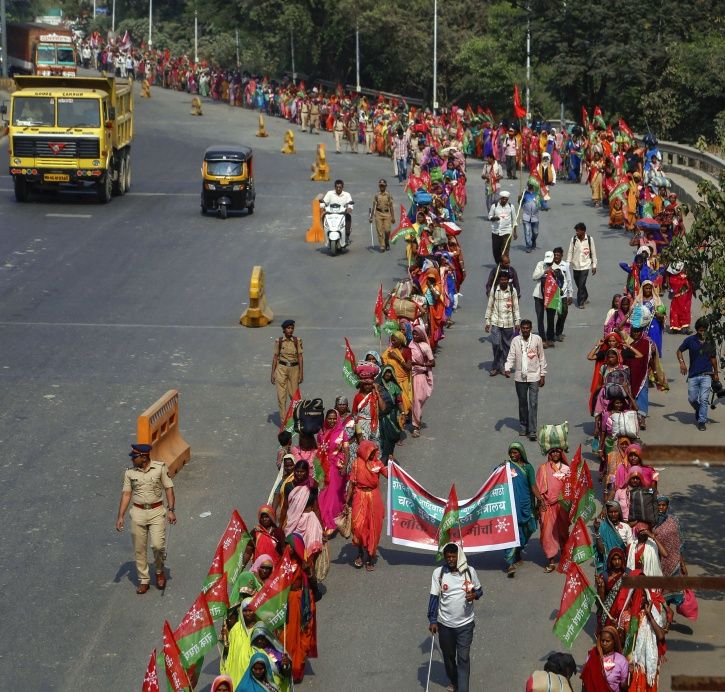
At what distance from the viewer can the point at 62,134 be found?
1391 inches

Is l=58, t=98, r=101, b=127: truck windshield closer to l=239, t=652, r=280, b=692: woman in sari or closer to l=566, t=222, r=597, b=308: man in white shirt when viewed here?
l=566, t=222, r=597, b=308: man in white shirt

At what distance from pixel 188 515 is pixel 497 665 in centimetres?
472

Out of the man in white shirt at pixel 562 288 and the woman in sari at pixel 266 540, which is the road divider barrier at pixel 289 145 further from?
the woman in sari at pixel 266 540

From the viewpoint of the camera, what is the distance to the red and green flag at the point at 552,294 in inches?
866

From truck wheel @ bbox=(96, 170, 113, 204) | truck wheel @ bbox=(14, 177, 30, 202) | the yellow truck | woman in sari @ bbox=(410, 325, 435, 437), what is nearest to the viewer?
woman in sari @ bbox=(410, 325, 435, 437)

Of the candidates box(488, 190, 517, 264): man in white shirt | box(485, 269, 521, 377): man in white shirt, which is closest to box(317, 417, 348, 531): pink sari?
box(485, 269, 521, 377): man in white shirt

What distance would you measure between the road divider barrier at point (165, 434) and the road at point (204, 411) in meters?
0.23

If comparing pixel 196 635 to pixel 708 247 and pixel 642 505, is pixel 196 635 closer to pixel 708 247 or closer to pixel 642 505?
pixel 642 505


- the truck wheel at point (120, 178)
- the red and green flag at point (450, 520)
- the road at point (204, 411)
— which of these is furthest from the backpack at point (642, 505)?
the truck wheel at point (120, 178)

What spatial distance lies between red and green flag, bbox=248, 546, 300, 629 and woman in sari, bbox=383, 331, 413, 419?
7038mm

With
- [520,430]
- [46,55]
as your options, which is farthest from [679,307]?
[46,55]

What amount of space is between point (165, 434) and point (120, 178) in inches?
884

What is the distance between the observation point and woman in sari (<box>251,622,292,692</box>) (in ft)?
32.7

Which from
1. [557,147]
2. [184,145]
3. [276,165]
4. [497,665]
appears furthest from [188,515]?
[184,145]
